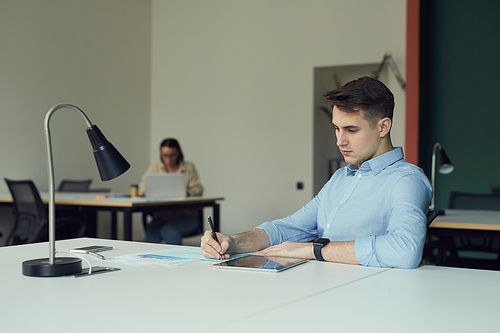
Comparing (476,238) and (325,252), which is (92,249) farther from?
(476,238)

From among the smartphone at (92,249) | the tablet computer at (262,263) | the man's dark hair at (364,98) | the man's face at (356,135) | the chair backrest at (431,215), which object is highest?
the man's dark hair at (364,98)

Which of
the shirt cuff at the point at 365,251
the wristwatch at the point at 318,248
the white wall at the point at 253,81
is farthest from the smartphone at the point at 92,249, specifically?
the white wall at the point at 253,81

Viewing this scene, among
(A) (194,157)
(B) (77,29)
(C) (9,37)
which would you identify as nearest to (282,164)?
(A) (194,157)

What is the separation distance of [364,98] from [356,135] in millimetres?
129

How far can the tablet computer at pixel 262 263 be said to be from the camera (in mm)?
1276

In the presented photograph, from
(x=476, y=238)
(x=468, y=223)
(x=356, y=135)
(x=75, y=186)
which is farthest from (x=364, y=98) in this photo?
(x=75, y=186)

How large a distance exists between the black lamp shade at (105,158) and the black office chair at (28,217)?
303 cm

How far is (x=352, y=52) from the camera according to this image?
6.00 m

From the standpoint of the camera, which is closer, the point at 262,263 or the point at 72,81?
the point at 262,263

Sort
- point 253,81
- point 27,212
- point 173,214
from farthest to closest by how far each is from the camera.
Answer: point 253,81, point 173,214, point 27,212

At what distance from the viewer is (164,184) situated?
4.25 metres

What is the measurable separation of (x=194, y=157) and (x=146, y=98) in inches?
46.5

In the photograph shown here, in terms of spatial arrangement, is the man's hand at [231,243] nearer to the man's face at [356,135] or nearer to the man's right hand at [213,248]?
the man's right hand at [213,248]

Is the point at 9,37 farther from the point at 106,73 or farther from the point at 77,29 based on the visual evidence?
the point at 106,73
